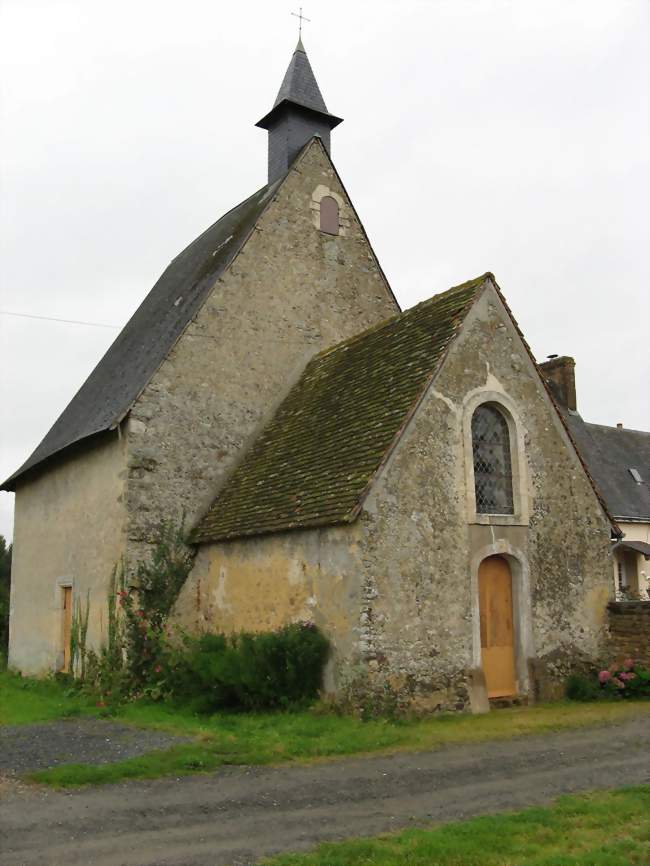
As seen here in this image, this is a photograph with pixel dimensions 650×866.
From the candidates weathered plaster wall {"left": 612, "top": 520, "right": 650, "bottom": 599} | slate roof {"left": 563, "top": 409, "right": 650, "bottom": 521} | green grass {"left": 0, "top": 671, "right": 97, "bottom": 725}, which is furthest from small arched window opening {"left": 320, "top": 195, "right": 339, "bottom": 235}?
weathered plaster wall {"left": 612, "top": 520, "right": 650, "bottom": 599}

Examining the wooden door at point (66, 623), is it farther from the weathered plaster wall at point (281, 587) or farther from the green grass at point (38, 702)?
the weathered plaster wall at point (281, 587)

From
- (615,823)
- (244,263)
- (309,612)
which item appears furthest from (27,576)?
(615,823)

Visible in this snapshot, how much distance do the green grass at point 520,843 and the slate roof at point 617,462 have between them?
75.3 feet

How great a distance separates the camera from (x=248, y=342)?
637 inches

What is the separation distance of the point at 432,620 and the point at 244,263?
8511mm

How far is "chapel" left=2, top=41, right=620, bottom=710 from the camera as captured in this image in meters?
11.3

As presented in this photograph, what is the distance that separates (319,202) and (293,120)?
103 inches

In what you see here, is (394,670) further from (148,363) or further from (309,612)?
(148,363)

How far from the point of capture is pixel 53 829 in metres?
6.29

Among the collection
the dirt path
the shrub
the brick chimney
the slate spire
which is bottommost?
the dirt path

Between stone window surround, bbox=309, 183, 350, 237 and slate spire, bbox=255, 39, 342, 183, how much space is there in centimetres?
117

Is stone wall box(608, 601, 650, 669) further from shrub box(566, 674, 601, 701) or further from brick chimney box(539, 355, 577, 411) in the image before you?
brick chimney box(539, 355, 577, 411)

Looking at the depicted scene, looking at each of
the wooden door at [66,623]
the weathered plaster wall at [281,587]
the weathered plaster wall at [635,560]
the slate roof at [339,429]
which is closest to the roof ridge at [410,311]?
the slate roof at [339,429]

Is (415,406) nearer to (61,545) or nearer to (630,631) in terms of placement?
(630,631)
